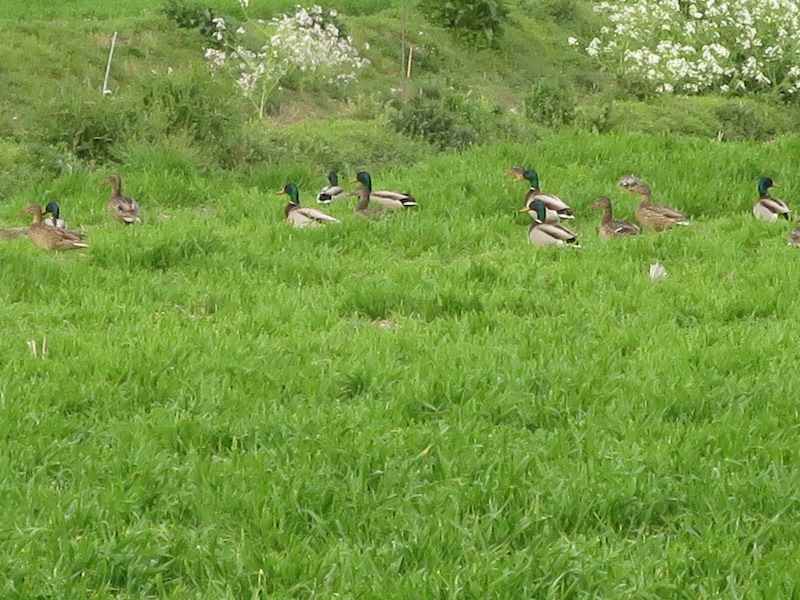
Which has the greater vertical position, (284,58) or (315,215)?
(315,215)

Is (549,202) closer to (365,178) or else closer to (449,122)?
(365,178)

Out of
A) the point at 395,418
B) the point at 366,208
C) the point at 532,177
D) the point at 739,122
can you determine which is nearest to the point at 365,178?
the point at 366,208

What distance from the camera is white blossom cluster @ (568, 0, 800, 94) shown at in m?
27.2

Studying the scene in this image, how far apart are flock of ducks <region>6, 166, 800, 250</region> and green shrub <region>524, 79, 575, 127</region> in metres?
6.82

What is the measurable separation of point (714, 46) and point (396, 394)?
2333 cm

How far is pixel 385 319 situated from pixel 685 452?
3.39m

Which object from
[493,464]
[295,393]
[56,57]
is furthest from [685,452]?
[56,57]

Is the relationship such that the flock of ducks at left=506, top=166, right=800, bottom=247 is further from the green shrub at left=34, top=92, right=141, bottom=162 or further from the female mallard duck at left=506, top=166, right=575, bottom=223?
the green shrub at left=34, top=92, right=141, bottom=162

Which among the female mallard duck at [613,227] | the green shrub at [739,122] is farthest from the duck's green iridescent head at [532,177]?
the green shrub at [739,122]

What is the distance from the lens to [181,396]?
6.53 m

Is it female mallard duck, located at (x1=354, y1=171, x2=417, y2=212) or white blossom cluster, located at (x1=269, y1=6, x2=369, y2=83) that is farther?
white blossom cluster, located at (x1=269, y1=6, x2=369, y2=83)

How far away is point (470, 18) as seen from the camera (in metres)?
33.0

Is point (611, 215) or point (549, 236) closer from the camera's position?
point (549, 236)

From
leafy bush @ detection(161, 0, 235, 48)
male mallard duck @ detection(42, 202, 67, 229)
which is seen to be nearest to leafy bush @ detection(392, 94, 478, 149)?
male mallard duck @ detection(42, 202, 67, 229)
